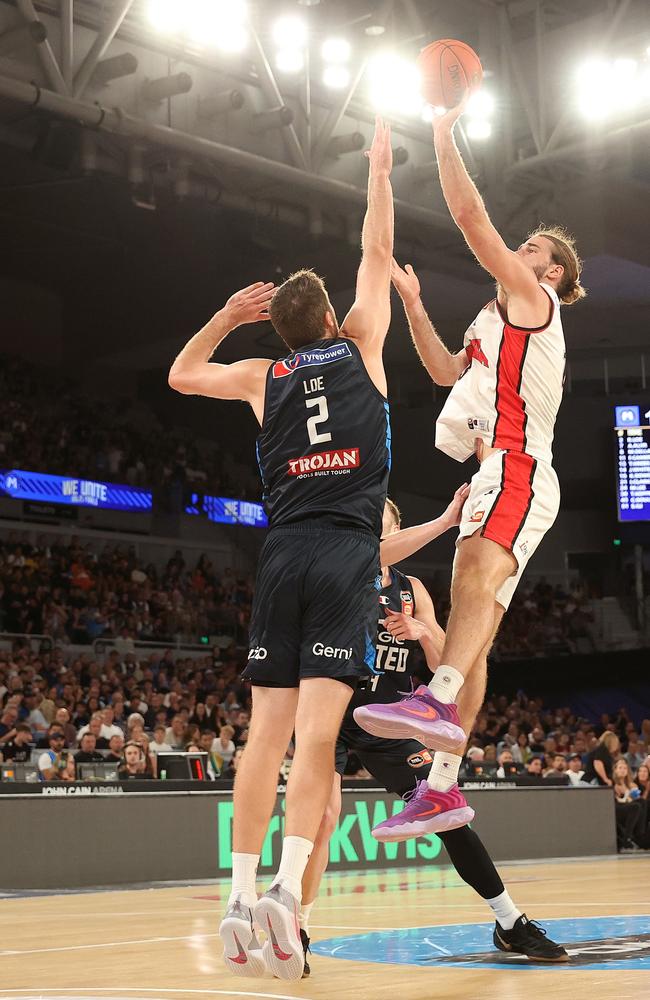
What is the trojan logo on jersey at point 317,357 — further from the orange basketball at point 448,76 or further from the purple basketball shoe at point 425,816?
the purple basketball shoe at point 425,816

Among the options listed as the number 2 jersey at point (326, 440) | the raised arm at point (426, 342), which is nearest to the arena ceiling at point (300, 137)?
the raised arm at point (426, 342)

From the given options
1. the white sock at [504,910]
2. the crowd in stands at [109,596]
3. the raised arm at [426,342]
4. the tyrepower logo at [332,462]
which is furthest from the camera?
the crowd in stands at [109,596]

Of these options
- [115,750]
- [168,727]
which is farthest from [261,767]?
→ [168,727]

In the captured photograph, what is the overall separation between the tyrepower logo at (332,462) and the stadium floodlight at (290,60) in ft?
40.1

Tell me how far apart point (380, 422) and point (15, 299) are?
79.8 feet

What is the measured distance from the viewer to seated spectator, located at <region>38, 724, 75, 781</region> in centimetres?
1245

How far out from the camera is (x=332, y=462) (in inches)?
166

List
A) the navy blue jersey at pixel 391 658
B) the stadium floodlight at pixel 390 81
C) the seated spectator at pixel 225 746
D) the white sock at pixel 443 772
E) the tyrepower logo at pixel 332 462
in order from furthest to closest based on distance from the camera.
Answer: the stadium floodlight at pixel 390 81
the seated spectator at pixel 225 746
the navy blue jersey at pixel 391 658
the white sock at pixel 443 772
the tyrepower logo at pixel 332 462

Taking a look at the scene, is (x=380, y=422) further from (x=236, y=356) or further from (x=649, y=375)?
(x=649, y=375)

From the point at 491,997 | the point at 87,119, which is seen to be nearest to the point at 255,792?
A: the point at 491,997

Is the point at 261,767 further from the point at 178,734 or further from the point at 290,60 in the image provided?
the point at 290,60

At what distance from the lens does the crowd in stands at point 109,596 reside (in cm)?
2051

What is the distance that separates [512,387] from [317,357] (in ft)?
3.52

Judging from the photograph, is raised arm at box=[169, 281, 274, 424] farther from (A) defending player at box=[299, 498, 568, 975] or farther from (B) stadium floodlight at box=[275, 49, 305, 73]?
(B) stadium floodlight at box=[275, 49, 305, 73]
